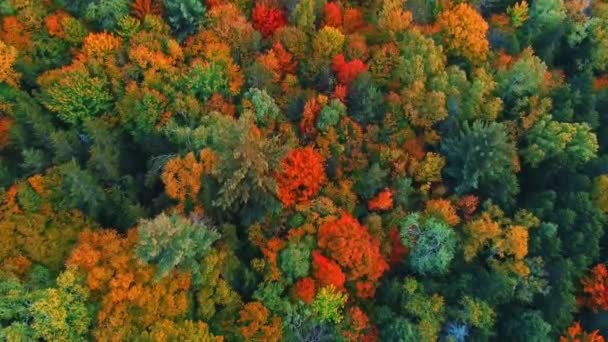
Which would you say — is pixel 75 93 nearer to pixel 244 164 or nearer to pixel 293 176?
pixel 244 164

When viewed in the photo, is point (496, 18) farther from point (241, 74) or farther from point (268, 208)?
point (268, 208)

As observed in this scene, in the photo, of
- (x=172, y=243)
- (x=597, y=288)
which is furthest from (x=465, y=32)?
(x=172, y=243)

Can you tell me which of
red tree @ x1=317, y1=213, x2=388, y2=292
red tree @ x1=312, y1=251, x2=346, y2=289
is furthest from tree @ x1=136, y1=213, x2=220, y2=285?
red tree @ x1=317, y1=213, x2=388, y2=292

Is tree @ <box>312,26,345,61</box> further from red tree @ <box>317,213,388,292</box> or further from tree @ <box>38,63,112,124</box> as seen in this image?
tree @ <box>38,63,112,124</box>

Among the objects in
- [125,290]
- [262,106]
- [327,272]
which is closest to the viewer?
[125,290]

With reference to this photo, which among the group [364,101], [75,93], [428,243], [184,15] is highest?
[184,15]

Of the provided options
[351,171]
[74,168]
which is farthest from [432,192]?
[74,168]
